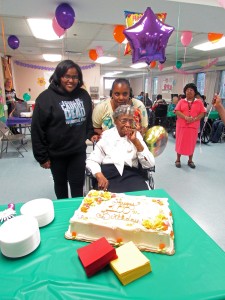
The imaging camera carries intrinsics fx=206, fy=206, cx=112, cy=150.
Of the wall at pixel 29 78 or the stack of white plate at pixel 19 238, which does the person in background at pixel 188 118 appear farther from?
the wall at pixel 29 78

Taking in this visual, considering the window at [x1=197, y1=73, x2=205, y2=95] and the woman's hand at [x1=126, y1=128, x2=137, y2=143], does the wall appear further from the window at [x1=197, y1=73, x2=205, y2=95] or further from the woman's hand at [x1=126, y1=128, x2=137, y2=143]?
the woman's hand at [x1=126, y1=128, x2=137, y2=143]

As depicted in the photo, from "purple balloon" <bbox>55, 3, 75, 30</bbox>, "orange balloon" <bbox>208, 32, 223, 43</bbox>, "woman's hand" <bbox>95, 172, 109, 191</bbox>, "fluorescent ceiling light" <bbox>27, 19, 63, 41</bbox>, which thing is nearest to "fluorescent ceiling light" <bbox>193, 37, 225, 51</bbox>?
"orange balloon" <bbox>208, 32, 223, 43</bbox>

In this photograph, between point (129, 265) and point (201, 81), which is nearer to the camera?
point (129, 265)

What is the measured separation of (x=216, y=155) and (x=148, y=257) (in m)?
4.16

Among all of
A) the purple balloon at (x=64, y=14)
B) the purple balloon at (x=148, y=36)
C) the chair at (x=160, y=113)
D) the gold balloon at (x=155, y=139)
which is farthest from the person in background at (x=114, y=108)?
the chair at (x=160, y=113)

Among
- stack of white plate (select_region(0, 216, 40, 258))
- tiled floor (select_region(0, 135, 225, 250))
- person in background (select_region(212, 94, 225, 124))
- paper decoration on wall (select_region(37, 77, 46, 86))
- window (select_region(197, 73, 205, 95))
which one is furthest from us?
window (select_region(197, 73, 205, 95))

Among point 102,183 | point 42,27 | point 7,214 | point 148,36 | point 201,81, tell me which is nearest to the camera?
point 7,214

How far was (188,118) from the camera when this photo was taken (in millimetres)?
3375

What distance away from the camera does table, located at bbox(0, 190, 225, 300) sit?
674 millimetres

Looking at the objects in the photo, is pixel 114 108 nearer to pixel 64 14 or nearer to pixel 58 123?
pixel 58 123

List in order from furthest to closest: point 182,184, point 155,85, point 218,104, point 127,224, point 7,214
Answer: point 155,85 < point 182,184 < point 218,104 < point 7,214 < point 127,224

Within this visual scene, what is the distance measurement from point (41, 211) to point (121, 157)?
31.3 inches

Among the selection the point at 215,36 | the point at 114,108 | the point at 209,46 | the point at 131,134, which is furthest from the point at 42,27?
the point at 209,46

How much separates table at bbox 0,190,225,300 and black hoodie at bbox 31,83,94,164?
0.80 m
